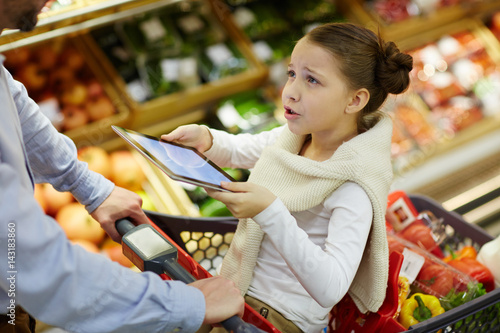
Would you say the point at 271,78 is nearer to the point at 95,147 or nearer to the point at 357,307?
the point at 95,147

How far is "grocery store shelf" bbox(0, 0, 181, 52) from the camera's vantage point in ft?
6.95

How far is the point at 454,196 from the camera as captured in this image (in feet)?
9.70

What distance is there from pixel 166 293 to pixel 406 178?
84.8 inches

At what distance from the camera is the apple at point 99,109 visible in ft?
Result: 8.63

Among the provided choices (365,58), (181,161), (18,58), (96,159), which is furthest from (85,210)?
(365,58)

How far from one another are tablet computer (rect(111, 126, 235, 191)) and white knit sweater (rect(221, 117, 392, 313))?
0.23m

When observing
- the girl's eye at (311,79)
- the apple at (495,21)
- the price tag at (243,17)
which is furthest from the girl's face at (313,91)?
the apple at (495,21)

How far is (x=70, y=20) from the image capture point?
2.19 m

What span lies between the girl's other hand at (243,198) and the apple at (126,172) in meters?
1.41

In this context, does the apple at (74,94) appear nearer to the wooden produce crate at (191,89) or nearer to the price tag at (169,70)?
the wooden produce crate at (191,89)

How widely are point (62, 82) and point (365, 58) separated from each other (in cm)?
183

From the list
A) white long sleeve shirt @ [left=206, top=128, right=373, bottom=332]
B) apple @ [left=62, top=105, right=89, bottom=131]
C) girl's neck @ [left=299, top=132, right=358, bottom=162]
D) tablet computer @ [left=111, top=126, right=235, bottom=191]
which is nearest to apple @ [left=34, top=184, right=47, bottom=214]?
apple @ [left=62, top=105, right=89, bottom=131]

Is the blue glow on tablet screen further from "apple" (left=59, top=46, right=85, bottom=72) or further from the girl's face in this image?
"apple" (left=59, top=46, right=85, bottom=72)

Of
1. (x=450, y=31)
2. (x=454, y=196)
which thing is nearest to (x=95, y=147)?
(x=454, y=196)
